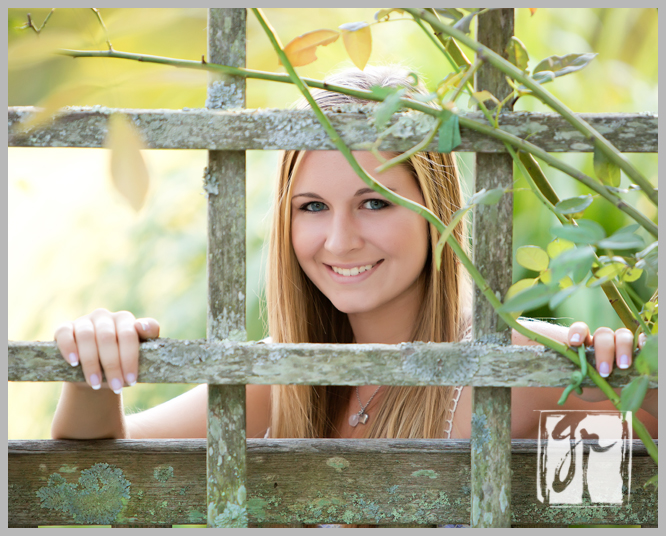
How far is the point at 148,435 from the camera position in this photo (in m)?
1.25

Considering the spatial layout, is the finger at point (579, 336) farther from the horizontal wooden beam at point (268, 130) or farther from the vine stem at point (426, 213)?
the horizontal wooden beam at point (268, 130)

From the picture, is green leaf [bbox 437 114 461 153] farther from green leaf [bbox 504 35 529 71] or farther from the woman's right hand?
the woman's right hand

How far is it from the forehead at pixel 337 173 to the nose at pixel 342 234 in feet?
0.18

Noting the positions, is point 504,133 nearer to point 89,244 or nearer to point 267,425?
point 267,425

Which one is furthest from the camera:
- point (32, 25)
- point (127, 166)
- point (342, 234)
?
point (342, 234)

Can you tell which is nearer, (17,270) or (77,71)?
(77,71)

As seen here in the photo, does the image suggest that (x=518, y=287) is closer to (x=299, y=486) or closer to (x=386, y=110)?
(x=386, y=110)

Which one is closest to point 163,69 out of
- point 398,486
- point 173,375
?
point 173,375

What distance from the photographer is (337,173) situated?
1.07m

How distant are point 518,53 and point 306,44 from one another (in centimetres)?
23

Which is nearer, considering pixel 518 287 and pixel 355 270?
pixel 518 287

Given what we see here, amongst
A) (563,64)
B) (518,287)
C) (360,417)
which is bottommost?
(360,417)

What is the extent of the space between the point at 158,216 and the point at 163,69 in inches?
93.6

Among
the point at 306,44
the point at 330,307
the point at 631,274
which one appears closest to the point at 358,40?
the point at 306,44
